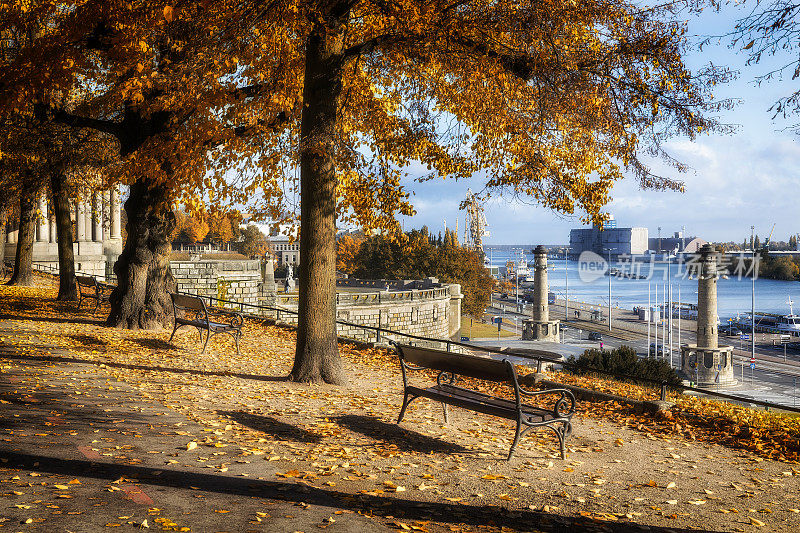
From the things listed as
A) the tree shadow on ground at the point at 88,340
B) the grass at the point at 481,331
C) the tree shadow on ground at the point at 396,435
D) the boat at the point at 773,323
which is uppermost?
the tree shadow on ground at the point at 88,340

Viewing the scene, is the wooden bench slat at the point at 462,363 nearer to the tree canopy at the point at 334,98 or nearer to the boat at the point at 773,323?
the tree canopy at the point at 334,98

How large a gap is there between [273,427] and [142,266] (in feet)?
28.3

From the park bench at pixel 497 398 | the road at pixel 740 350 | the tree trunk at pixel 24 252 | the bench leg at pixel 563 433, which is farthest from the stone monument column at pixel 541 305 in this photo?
the bench leg at pixel 563 433

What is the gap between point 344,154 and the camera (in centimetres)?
1023

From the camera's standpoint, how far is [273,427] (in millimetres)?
6867

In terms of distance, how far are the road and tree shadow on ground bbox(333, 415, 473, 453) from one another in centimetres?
3596

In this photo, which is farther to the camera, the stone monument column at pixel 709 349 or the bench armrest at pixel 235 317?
the stone monument column at pixel 709 349

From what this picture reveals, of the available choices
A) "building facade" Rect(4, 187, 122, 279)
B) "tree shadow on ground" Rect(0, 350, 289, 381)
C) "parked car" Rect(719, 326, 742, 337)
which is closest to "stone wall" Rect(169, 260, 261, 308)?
"building facade" Rect(4, 187, 122, 279)

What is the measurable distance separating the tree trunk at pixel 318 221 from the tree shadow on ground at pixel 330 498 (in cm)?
441

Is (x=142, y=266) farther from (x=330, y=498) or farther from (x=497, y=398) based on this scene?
(x=330, y=498)

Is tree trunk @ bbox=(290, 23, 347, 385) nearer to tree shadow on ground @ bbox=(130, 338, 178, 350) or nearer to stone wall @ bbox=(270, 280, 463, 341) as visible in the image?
tree shadow on ground @ bbox=(130, 338, 178, 350)

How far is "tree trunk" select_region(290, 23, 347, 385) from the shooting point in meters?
9.34

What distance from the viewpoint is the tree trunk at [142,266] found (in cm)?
1404

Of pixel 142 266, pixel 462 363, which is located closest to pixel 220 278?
pixel 142 266
